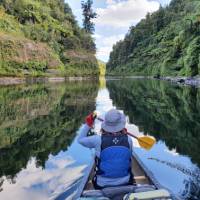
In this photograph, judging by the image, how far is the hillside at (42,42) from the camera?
74.4 meters

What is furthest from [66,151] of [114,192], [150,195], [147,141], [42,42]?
[42,42]

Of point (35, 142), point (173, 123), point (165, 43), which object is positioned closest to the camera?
point (35, 142)

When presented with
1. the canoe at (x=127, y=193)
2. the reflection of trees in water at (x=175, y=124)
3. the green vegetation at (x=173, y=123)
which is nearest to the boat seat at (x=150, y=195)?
the canoe at (x=127, y=193)

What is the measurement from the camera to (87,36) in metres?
115

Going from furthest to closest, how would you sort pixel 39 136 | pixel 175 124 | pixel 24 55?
pixel 24 55 < pixel 175 124 < pixel 39 136

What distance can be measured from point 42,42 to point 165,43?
50.3m

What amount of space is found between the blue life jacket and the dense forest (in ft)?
178

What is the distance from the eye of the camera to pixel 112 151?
6.89 m

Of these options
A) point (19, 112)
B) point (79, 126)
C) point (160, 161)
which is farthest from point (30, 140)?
point (19, 112)

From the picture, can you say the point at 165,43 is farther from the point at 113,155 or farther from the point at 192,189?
the point at 113,155

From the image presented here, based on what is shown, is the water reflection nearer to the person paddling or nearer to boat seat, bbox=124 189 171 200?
the person paddling

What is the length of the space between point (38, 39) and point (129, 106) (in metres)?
64.8

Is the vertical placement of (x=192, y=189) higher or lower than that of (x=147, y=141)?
lower

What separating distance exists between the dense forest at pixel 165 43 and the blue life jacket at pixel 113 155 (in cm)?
5432
